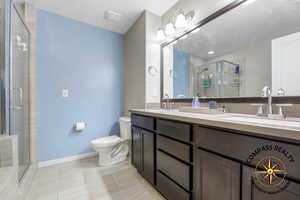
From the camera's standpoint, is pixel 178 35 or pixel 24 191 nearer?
pixel 24 191

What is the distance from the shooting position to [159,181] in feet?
4.33

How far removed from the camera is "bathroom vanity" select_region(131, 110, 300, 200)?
58 centimetres

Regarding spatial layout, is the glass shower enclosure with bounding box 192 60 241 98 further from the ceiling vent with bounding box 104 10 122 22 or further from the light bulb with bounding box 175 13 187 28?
the ceiling vent with bounding box 104 10 122 22

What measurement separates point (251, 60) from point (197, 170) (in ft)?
3.42

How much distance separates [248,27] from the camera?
3.93 feet

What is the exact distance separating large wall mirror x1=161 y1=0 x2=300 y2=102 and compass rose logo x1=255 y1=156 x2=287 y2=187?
646mm

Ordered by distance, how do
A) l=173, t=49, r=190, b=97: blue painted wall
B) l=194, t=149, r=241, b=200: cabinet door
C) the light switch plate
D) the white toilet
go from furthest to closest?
the light switch plate < the white toilet < l=173, t=49, r=190, b=97: blue painted wall < l=194, t=149, r=241, b=200: cabinet door

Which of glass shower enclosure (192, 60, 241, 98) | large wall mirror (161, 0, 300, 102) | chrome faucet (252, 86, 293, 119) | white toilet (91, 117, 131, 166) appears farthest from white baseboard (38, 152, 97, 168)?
chrome faucet (252, 86, 293, 119)

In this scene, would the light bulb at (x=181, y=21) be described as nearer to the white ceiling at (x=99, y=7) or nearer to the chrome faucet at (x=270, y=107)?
the white ceiling at (x=99, y=7)

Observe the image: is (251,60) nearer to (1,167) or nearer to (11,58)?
(1,167)

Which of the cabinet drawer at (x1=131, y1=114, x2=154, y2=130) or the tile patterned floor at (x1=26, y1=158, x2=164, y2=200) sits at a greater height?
the cabinet drawer at (x1=131, y1=114, x2=154, y2=130)

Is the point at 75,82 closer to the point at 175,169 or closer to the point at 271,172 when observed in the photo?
the point at 175,169

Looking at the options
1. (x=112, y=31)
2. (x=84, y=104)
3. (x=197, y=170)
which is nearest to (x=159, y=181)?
(x=197, y=170)

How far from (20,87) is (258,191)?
2403 millimetres
